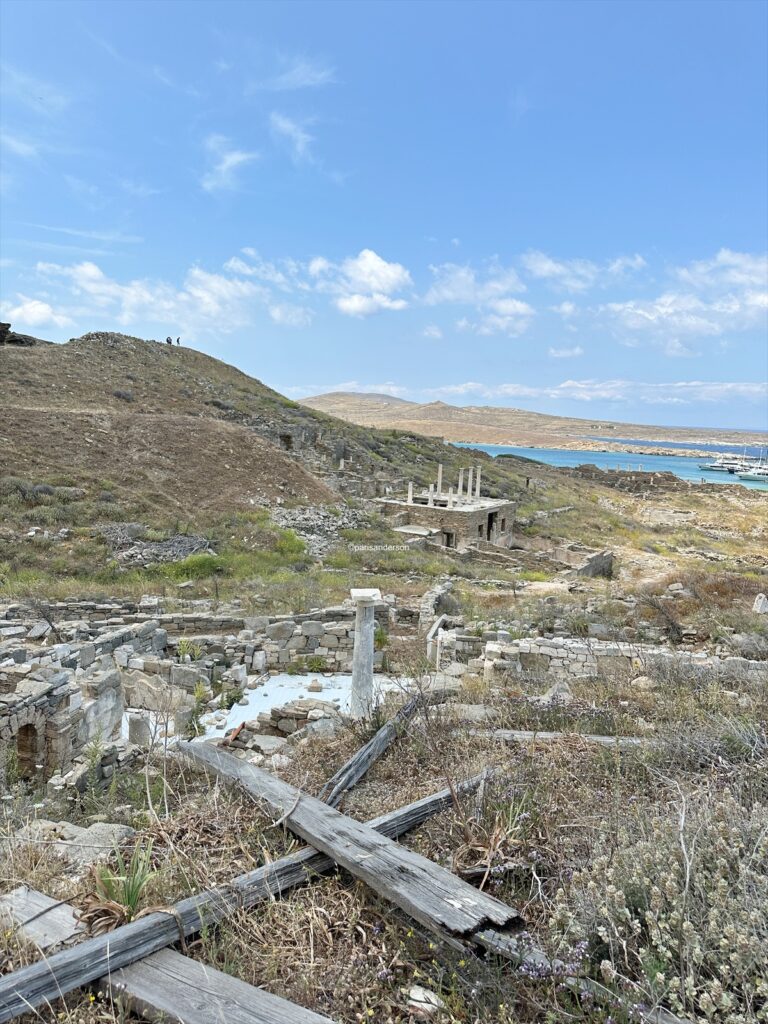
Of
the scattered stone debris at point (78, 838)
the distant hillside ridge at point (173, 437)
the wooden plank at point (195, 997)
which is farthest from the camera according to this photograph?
the distant hillside ridge at point (173, 437)

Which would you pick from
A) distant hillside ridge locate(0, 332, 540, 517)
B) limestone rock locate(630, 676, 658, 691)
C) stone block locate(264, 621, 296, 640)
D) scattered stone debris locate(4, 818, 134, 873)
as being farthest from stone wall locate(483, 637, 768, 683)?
distant hillside ridge locate(0, 332, 540, 517)

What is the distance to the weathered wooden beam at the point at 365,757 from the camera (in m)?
3.88

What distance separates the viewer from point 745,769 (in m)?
3.79

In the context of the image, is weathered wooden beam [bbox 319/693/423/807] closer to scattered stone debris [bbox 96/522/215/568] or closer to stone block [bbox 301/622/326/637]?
stone block [bbox 301/622/326/637]

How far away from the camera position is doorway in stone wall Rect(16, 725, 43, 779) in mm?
6337

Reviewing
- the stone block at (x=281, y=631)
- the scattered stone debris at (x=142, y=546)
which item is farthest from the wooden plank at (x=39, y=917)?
the scattered stone debris at (x=142, y=546)

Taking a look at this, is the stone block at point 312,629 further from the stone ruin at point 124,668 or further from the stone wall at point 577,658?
the stone wall at point 577,658

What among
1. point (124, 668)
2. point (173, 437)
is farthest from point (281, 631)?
point (173, 437)

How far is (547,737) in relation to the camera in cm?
477

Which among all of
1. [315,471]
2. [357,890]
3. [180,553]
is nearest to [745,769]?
[357,890]

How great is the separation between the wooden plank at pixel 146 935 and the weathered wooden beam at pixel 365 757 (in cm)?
53

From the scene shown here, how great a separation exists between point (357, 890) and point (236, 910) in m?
0.60

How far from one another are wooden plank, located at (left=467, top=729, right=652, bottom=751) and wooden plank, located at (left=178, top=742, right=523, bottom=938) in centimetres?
178

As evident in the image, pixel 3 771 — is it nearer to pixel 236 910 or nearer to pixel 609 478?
pixel 236 910
